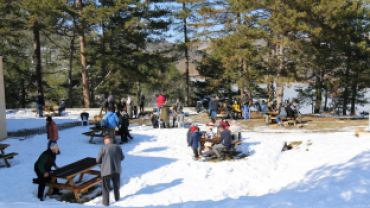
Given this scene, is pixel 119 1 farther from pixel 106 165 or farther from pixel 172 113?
pixel 106 165

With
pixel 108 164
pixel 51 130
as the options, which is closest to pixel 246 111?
pixel 51 130

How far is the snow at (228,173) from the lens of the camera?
19.8 ft

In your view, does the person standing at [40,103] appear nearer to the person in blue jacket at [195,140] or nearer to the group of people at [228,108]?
the group of people at [228,108]

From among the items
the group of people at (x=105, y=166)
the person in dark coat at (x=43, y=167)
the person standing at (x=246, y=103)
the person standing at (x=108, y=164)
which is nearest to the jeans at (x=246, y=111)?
Answer: the person standing at (x=246, y=103)

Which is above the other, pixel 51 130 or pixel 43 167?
pixel 51 130

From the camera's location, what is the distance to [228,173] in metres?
8.60

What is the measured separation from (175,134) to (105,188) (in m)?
6.68

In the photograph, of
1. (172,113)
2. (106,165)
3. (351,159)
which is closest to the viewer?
(106,165)

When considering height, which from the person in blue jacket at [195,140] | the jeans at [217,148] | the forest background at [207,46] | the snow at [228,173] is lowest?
the snow at [228,173]

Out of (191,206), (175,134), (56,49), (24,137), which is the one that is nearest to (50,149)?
(191,206)

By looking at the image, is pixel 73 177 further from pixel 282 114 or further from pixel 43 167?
pixel 282 114

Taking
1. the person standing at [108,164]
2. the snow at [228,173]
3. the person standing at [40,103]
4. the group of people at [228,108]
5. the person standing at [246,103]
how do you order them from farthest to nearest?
the person standing at [246,103] < the person standing at [40,103] < the group of people at [228,108] < the person standing at [108,164] < the snow at [228,173]

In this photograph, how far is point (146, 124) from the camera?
50.2ft

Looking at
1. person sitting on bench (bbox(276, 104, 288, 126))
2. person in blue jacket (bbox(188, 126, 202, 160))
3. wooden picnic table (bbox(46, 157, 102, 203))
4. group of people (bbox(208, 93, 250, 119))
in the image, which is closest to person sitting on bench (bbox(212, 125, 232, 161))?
person in blue jacket (bbox(188, 126, 202, 160))
